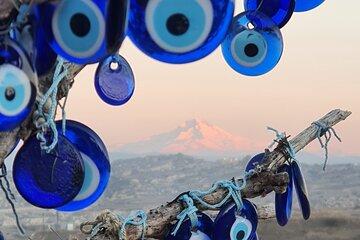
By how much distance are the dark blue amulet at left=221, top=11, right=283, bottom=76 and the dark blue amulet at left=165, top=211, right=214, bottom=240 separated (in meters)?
0.27

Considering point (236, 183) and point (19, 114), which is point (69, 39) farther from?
point (236, 183)

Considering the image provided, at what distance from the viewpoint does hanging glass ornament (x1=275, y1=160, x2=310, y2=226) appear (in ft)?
3.83

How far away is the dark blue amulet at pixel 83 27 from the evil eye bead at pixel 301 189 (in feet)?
2.12

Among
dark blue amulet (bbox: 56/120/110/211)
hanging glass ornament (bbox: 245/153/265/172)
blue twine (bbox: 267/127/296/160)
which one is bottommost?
hanging glass ornament (bbox: 245/153/265/172)

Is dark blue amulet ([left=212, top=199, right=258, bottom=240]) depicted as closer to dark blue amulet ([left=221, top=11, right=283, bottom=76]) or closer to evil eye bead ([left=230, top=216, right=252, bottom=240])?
evil eye bead ([left=230, top=216, right=252, bottom=240])

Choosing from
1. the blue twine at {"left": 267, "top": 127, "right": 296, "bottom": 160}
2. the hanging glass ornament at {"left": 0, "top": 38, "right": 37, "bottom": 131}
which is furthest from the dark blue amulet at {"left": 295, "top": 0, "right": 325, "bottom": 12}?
the hanging glass ornament at {"left": 0, "top": 38, "right": 37, "bottom": 131}

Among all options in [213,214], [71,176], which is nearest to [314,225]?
[213,214]

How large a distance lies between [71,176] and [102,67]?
0.33 metres

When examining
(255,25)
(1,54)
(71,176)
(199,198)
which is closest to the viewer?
(1,54)

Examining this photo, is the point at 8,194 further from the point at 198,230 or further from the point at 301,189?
the point at 301,189

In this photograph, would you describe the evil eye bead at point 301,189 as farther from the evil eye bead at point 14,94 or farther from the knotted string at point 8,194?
the evil eye bead at point 14,94

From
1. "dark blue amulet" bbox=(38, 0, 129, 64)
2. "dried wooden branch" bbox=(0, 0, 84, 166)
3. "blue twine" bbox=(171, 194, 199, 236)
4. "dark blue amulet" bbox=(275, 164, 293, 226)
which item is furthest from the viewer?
"dark blue amulet" bbox=(275, 164, 293, 226)

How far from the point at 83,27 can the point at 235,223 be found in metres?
0.54

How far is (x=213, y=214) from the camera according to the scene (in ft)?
4.02
